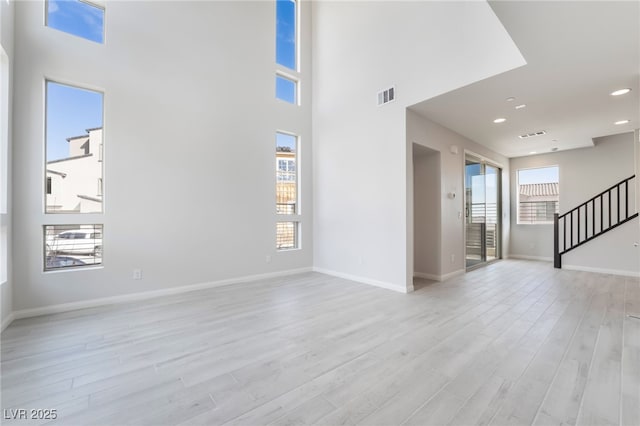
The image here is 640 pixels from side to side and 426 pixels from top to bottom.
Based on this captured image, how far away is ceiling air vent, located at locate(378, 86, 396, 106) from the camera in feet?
14.2

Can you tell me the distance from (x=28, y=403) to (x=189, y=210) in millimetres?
2886

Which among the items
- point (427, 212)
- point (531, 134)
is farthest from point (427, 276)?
point (531, 134)

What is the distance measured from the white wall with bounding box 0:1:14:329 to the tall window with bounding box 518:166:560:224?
9.70 meters

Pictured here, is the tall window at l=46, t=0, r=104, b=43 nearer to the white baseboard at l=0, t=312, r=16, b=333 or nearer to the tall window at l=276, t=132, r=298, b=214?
the tall window at l=276, t=132, r=298, b=214

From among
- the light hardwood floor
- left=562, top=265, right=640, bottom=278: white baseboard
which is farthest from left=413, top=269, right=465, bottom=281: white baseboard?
left=562, top=265, right=640, bottom=278: white baseboard

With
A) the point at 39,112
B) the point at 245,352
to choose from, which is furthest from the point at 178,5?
the point at 245,352

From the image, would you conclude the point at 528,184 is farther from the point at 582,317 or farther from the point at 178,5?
the point at 178,5

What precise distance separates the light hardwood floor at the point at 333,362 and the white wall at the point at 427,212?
1.29m

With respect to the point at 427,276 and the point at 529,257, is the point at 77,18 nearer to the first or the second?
the point at 427,276

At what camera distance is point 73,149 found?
3.58m

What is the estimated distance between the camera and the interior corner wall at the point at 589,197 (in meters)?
5.32

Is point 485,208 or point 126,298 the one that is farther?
point 485,208

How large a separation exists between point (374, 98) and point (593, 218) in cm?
556

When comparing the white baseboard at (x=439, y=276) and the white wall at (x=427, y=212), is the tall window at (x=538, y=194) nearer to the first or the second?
the white baseboard at (x=439, y=276)
